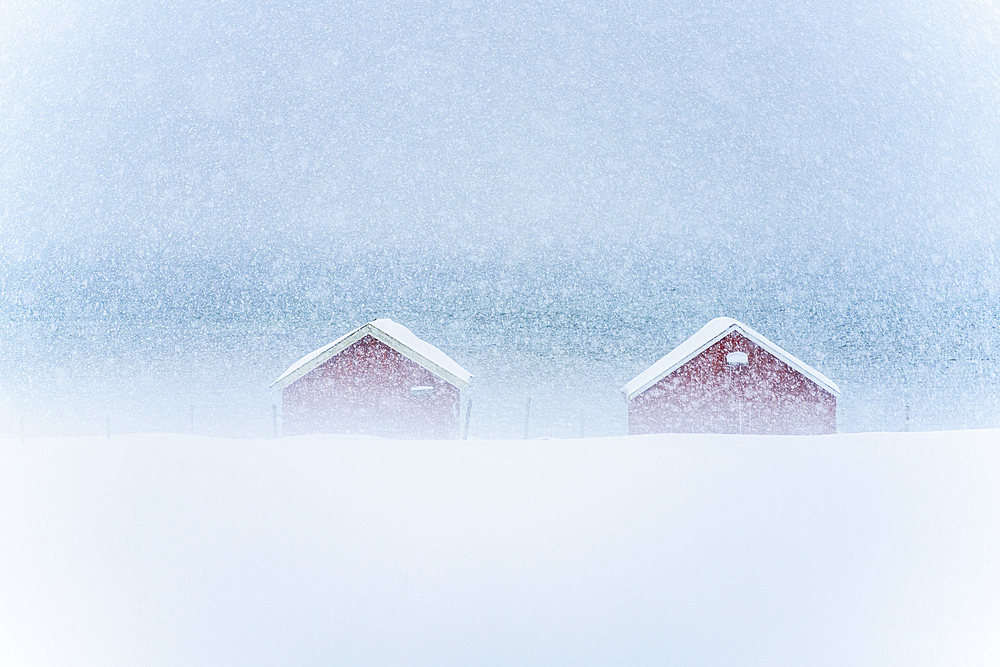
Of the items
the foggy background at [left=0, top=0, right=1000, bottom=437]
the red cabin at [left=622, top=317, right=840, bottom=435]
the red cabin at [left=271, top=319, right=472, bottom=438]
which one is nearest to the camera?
the red cabin at [left=271, top=319, right=472, bottom=438]

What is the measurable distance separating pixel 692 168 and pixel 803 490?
13.7 ft

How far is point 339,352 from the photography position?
21.8 feet

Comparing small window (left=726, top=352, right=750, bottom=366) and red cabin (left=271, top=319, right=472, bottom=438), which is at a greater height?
small window (left=726, top=352, right=750, bottom=366)

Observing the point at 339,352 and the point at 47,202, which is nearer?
the point at 339,352

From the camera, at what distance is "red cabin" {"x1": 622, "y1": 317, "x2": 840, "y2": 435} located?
22.0 feet

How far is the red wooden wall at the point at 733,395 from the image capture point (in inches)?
264

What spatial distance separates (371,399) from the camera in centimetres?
661

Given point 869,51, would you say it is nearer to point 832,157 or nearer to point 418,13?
point 832,157

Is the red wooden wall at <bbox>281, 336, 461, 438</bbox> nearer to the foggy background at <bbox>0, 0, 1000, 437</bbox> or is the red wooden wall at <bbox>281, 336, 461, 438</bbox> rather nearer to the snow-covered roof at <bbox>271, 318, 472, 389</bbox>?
the snow-covered roof at <bbox>271, 318, 472, 389</bbox>

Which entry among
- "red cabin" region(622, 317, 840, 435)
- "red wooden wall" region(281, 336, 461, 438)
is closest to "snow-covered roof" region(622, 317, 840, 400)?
"red cabin" region(622, 317, 840, 435)

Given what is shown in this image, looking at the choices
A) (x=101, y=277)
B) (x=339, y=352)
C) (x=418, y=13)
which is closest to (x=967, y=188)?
(x=418, y=13)

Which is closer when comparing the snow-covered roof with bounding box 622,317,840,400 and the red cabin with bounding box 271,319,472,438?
the red cabin with bounding box 271,319,472,438

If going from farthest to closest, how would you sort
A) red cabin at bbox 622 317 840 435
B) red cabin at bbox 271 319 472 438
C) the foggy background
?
the foggy background, red cabin at bbox 622 317 840 435, red cabin at bbox 271 319 472 438

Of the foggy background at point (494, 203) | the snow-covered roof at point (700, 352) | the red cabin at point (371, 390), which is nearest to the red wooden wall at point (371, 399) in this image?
the red cabin at point (371, 390)
